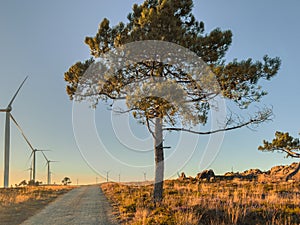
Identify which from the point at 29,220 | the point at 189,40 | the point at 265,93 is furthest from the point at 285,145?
the point at 29,220

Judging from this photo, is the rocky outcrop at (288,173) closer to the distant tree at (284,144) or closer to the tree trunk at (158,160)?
the distant tree at (284,144)

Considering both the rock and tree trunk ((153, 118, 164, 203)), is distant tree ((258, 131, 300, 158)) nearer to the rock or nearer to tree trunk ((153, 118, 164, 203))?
the rock

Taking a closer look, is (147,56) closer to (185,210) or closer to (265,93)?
(265,93)

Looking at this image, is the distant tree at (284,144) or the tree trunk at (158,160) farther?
the distant tree at (284,144)

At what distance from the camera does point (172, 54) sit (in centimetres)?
1595

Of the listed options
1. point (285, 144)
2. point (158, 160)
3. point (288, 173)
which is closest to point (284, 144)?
point (285, 144)

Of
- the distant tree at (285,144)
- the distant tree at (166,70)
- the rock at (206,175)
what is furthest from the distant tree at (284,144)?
the distant tree at (166,70)

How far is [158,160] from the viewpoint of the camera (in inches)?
692

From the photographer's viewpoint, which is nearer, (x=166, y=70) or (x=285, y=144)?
(x=166, y=70)

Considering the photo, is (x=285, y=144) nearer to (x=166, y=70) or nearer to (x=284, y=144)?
(x=284, y=144)

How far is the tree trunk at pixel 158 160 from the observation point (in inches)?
688

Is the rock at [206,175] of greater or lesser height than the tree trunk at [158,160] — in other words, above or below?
below

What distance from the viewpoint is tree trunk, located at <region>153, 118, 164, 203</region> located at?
17469 millimetres

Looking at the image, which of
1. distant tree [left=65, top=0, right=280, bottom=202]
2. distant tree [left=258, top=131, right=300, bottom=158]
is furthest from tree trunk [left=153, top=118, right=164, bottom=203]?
distant tree [left=258, top=131, right=300, bottom=158]
